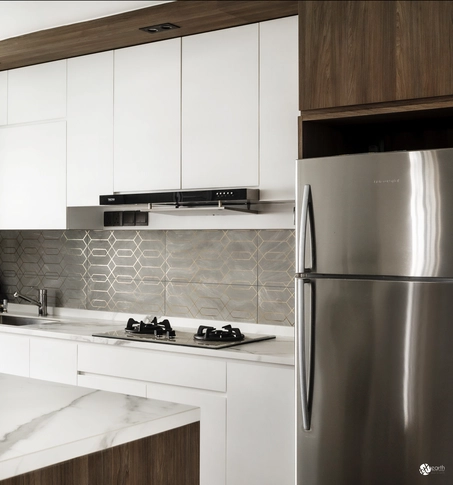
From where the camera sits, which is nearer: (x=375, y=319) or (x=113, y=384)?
(x=375, y=319)

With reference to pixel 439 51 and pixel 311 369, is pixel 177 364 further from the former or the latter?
pixel 439 51

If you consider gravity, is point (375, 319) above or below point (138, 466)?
above

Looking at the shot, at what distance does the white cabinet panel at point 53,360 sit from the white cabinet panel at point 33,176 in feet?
2.35

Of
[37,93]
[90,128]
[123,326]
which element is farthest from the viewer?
[37,93]

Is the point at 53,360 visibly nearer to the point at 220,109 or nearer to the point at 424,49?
the point at 220,109

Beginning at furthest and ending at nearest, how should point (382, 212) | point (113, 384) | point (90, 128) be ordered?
point (90, 128) < point (113, 384) < point (382, 212)

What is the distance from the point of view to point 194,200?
134 inches

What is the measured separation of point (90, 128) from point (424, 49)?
205cm

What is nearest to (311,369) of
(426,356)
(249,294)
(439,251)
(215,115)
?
(426,356)

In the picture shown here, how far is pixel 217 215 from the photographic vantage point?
380cm

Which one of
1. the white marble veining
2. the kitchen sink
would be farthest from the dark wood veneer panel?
the kitchen sink

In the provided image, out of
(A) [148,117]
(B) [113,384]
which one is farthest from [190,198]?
(B) [113,384]

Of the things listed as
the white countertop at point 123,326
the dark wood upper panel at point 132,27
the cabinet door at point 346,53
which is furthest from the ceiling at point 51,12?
the white countertop at point 123,326

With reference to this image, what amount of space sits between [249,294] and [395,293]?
1380 mm
